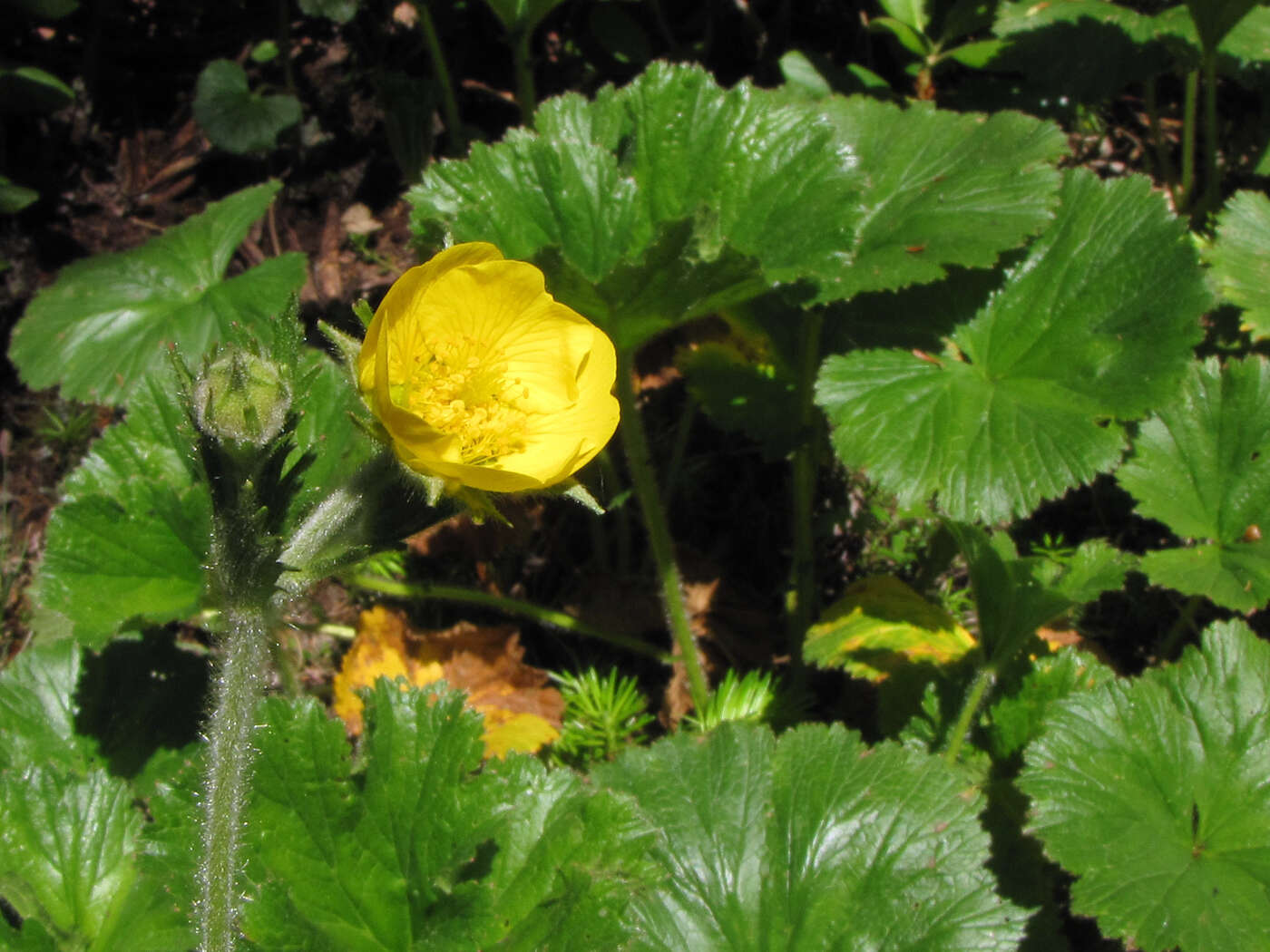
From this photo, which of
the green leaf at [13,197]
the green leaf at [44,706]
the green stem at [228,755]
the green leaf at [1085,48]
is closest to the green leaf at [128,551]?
the green leaf at [44,706]

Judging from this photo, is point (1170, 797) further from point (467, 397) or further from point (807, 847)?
point (467, 397)

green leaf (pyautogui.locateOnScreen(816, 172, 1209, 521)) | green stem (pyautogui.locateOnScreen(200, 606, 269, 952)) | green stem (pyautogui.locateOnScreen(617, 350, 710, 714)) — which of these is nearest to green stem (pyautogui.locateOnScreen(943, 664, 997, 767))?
green leaf (pyautogui.locateOnScreen(816, 172, 1209, 521))

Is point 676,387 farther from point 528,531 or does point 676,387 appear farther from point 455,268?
point 455,268

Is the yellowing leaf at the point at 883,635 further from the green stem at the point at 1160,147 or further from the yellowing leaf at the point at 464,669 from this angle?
the green stem at the point at 1160,147

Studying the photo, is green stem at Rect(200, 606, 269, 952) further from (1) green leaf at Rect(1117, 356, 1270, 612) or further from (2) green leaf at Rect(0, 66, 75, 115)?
(2) green leaf at Rect(0, 66, 75, 115)

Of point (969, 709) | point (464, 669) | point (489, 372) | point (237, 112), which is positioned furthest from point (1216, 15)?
point (237, 112)

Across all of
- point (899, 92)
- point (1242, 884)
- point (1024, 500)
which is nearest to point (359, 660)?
point (1024, 500)
